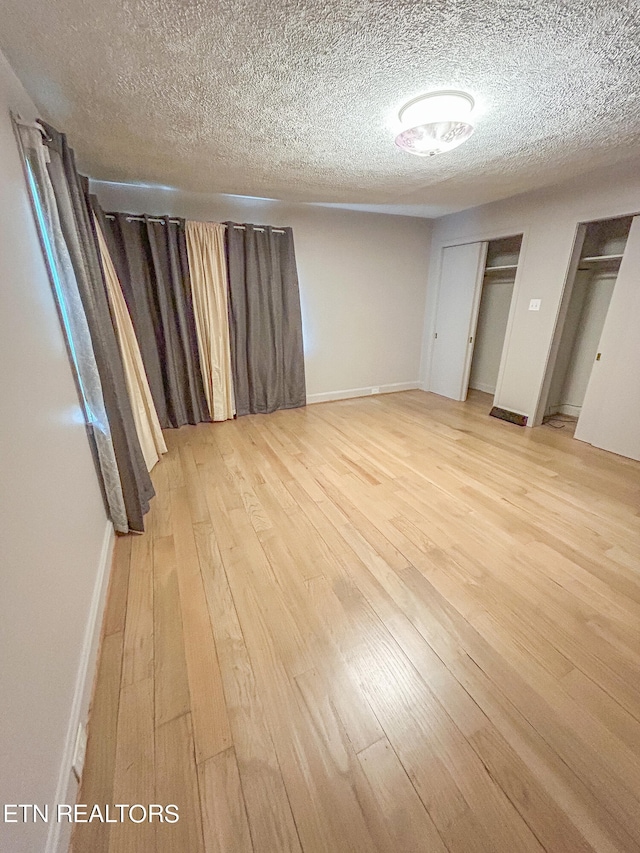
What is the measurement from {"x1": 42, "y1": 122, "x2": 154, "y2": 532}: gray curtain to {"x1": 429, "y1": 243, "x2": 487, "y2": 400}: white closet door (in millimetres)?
4000

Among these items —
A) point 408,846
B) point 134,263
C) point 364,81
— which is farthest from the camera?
point 134,263

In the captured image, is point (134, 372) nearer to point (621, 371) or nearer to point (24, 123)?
point (24, 123)

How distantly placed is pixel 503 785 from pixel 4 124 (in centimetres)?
281

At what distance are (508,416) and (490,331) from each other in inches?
64.4

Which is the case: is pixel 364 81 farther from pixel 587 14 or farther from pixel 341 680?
pixel 341 680

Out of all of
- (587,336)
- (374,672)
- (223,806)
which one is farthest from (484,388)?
(223,806)

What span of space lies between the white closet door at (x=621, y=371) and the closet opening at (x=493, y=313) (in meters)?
1.39

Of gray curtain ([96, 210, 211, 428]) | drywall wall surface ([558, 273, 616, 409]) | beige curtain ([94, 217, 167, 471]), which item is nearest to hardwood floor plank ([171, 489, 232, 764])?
beige curtain ([94, 217, 167, 471])

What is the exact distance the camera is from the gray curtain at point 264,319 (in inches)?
139

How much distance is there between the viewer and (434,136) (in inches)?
71.2

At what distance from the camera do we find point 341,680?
1.22m

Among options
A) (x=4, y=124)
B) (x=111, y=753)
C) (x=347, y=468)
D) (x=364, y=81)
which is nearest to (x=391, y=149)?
(x=364, y=81)

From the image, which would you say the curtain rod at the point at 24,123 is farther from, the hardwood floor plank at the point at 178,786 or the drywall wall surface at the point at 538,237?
the drywall wall surface at the point at 538,237

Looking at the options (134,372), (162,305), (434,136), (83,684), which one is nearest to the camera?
(83,684)
